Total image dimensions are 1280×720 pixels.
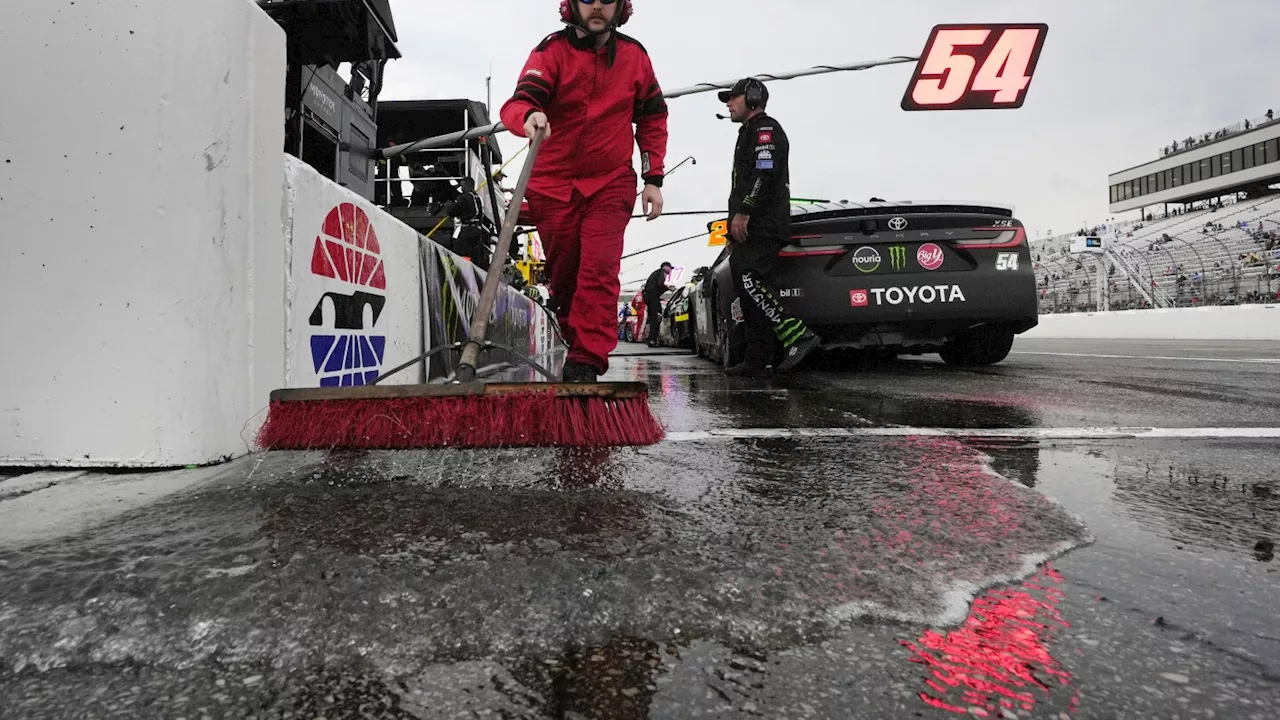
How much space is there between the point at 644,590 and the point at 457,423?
1.18 m

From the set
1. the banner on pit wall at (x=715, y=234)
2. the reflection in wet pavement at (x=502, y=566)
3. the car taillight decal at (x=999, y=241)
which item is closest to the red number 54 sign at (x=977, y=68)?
the car taillight decal at (x=999, y=241)

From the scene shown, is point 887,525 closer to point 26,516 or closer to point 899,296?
point 26,516

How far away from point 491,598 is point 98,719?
375mm

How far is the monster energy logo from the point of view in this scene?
473cm

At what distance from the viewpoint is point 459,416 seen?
1.94 m

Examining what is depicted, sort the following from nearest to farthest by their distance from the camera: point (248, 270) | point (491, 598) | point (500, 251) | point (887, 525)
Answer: point (491, 598)
point (887, 525)
point (248, 270)
point (500, 251)

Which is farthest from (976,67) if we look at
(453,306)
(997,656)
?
(997,656)

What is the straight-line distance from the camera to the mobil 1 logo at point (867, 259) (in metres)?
4.74

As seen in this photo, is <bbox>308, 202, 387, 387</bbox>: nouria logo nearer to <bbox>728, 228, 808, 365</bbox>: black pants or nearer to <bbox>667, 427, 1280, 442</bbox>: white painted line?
<bbox>667, 427, 1280, 442</bbox>: white painted line

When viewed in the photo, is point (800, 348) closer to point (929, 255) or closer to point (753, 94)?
point (929, 255)

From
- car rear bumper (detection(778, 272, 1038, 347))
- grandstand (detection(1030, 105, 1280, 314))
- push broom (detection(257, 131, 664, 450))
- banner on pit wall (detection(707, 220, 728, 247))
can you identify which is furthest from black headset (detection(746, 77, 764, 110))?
grandstand (detection(1030, 105, 1280, 314))

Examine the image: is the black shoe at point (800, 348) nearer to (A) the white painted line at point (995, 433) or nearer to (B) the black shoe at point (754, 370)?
(B) the black shoe at point (754, 370)

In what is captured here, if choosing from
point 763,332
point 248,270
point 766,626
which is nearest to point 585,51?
point 248,270

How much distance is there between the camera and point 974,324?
4.91 metres
